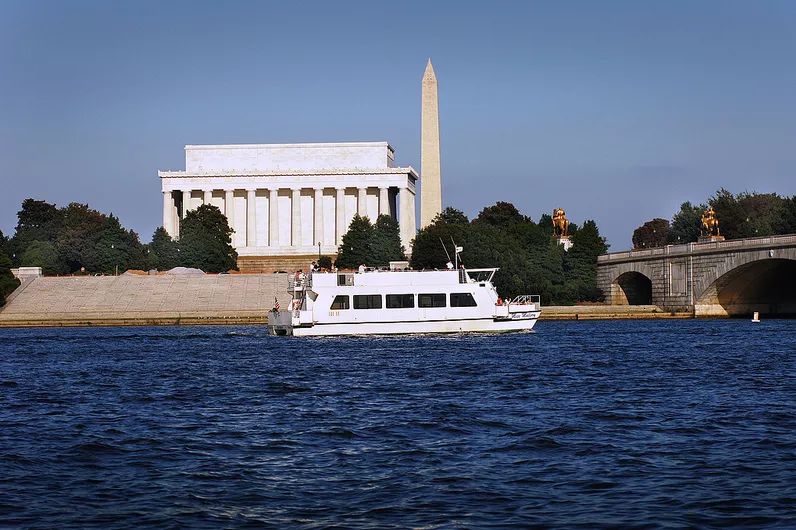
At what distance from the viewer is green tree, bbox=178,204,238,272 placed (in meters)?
154

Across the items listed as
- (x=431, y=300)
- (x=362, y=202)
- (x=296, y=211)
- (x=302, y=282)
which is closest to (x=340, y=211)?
(x=362, y=202)

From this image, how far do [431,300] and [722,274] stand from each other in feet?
141

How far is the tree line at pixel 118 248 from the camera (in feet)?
503

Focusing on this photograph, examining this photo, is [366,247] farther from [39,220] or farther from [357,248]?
[39,220]

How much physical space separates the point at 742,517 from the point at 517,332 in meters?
57.2

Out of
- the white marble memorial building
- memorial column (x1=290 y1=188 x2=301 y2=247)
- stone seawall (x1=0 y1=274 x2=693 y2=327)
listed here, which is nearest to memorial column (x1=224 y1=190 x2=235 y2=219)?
the white marble memorial building

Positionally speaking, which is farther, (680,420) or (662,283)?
(662,283)

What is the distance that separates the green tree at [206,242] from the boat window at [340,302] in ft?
263

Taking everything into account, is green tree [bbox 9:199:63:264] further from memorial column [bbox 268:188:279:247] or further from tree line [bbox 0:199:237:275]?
memorial column [bbox 268:188:279:247]

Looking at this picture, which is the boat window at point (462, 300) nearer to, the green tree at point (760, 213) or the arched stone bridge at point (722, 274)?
the arched stone bridge at point (722, 274)

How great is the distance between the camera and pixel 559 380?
45.1 metres

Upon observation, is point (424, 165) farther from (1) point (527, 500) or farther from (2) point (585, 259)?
(1) point (527, 500)

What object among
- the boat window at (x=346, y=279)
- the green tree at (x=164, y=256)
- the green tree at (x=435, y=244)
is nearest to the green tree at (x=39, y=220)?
the green tree at (x=164, y=256)

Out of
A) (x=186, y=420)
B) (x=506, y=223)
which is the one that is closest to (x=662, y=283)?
(x=506, y=223)
